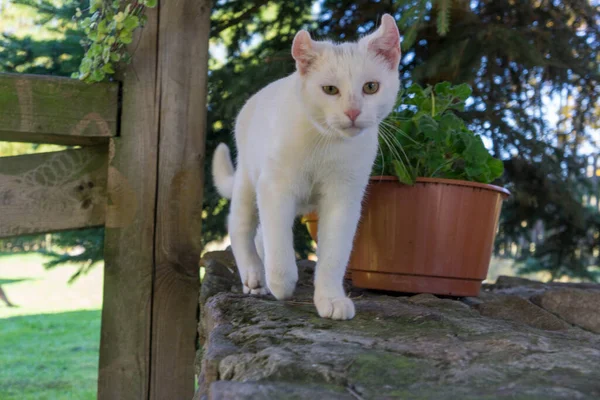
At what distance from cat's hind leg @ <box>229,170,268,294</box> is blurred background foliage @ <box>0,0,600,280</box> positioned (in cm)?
81

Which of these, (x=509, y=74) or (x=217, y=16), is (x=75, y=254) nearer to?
(x=217, y=16)

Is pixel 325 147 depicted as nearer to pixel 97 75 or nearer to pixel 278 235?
pixel 278 235

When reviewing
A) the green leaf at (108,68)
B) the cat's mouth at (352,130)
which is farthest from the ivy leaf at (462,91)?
the green leaf at (108,68)

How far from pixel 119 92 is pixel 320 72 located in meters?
0.84


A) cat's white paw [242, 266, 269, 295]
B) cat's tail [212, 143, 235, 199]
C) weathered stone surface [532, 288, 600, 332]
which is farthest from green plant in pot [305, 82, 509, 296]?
cat's tail [212, 143, 235, 199]

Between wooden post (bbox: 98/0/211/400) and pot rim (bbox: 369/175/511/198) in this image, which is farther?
wooden post (bbox: 98/0/211/400)

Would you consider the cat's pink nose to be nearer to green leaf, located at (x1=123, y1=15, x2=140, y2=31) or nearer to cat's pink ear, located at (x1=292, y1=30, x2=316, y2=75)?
cat's pink ear, located at (x1=292, y1=30, x2=316, y2=75)

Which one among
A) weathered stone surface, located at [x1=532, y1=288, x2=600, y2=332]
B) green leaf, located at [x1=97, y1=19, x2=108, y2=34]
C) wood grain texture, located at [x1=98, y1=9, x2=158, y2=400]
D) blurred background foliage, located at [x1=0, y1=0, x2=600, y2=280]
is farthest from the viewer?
blurred background foliage, located at [x1=0, y1=0, x2=600, y2=280]

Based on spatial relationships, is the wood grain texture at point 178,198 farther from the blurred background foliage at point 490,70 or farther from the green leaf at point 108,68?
the blurred background foliage at point 490,70

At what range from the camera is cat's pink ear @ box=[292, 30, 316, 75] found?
5.71 feet

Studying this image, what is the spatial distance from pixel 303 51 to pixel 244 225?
26.0 inches

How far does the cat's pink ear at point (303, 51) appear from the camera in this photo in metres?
1.74

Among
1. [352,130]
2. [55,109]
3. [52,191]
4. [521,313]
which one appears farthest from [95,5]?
[521,313]

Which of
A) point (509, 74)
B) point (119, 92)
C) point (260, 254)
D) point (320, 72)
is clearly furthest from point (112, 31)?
point (509, 74)
